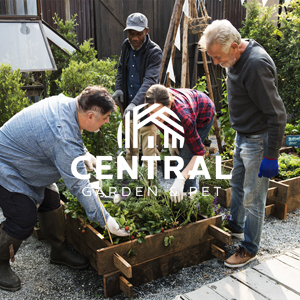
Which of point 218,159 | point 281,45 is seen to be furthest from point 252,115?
point 281,45

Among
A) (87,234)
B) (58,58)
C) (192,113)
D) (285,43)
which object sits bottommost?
(87,234)

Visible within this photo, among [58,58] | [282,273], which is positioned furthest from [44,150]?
[58,58]

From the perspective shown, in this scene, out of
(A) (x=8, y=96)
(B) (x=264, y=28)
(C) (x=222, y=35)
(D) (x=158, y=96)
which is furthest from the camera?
(B) (x=264, y=28)

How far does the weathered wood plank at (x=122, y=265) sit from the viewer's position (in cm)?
206

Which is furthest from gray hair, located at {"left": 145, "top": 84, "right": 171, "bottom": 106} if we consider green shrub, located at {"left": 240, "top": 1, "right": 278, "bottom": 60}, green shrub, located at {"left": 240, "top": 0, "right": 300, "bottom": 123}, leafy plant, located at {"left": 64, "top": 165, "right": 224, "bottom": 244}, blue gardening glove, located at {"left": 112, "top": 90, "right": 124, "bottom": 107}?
green shrub, located at {"left": 240, "top": 1, "right": 278, "bottom": 60}

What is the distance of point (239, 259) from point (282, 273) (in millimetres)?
370

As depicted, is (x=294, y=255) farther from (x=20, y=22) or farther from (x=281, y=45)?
(x=281, y=45)

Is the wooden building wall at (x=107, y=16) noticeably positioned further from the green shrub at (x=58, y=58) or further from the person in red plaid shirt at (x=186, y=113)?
the person in red plaid shirt at (x=186, y=113)

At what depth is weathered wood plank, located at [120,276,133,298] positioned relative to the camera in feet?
6.91

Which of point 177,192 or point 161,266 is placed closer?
point 161,266

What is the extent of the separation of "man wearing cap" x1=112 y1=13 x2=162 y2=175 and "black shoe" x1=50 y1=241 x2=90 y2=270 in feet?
5.04

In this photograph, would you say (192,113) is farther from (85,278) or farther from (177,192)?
(85,278)

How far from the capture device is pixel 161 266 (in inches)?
96.6

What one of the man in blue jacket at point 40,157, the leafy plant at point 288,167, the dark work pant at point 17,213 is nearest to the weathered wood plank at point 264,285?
the man in blue jacket at point 40,157
